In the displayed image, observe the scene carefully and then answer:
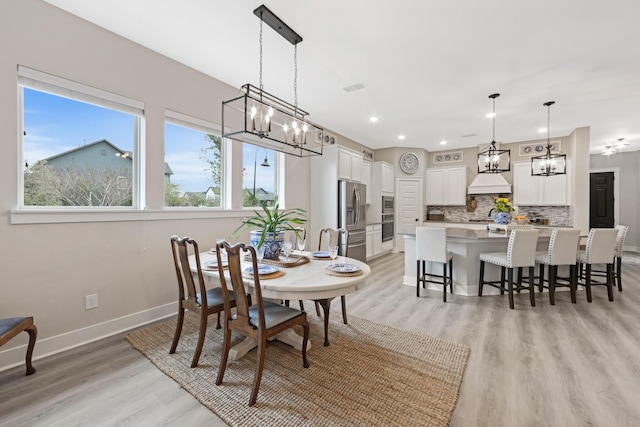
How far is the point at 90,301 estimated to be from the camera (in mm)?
2500

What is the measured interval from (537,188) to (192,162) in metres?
7.09

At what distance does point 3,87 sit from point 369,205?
19.9 feet

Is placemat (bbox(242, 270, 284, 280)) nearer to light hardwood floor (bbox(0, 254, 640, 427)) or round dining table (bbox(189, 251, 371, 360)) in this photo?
round dining table (bbox(189, 251, 371, 360))

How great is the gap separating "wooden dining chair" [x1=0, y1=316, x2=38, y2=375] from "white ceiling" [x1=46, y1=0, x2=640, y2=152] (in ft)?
8.03

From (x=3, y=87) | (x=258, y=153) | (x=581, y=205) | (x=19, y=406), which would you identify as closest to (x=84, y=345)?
(x=19, y=406)

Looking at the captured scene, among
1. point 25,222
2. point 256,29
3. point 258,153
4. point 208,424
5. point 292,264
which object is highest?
point 256,29

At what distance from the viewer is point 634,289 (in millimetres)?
4078

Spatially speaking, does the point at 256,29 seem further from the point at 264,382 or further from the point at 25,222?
the point at 264,382

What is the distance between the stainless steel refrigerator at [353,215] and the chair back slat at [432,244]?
140 cm

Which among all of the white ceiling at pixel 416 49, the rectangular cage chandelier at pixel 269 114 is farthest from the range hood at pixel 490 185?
the rectangular cage chandelier at pixel 269 114

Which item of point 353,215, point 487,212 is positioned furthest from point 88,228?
point 487,212

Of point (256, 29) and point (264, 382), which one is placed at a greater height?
point (256, 29)

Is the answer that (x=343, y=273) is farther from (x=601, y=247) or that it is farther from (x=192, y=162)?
(x=601, y=247)

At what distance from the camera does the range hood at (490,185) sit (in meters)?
6.60
